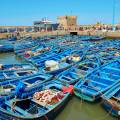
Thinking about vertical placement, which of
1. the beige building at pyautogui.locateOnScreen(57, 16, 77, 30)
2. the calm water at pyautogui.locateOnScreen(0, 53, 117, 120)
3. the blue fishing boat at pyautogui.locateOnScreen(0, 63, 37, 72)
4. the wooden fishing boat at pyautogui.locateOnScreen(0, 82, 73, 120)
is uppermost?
the beige building at pyautogui.locateOnScreen(57, 16, 77, 30)

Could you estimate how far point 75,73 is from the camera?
1931cm

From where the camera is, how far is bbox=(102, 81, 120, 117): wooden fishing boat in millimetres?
Answer: 12695

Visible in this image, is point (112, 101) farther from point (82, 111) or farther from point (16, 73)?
point (16, 73)

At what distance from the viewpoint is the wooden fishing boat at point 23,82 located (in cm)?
1529

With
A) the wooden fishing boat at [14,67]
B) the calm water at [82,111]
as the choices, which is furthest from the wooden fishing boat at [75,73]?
the wooden fishing boat at [14,67]

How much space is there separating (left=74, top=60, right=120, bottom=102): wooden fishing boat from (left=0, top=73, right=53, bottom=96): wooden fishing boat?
3.20 meters

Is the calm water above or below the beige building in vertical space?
below

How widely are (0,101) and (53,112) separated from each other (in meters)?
3.40

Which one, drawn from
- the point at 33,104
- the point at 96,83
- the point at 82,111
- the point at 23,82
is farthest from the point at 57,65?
the point at 33,104

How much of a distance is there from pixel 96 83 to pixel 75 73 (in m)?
3.09

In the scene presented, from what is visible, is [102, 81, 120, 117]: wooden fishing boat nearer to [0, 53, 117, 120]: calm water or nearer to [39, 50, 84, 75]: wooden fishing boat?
[0, 53, 117, 120]: calm water

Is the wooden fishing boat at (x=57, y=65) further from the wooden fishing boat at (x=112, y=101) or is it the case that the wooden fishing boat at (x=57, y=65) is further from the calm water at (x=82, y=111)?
the wooden fishing boat at (x=112, y=101)

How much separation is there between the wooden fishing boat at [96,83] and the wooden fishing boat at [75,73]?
782 millimetres

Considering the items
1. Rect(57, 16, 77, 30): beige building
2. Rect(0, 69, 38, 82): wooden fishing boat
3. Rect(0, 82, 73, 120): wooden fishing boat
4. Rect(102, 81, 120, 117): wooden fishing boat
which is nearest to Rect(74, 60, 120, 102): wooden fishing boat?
Rect(102, 81, 120, 117): wooden fishing boat
